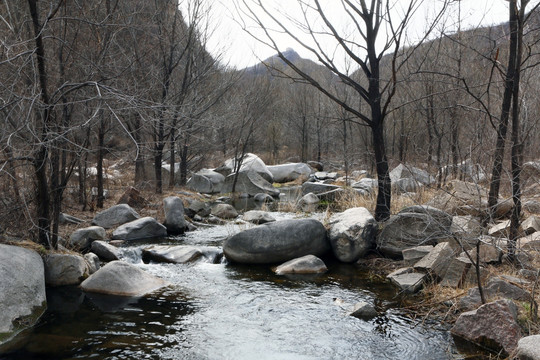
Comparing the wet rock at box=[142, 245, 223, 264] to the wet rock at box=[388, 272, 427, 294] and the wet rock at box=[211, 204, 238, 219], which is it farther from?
the wet rock at box=[211, 204, 238, 219]

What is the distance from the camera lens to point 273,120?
1367 inches

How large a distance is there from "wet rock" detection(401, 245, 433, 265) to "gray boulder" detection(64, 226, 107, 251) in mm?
5494

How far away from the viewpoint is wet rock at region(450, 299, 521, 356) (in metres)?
4.30

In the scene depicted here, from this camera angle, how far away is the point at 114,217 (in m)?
10.3

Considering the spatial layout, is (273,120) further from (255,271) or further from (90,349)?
(90,349)

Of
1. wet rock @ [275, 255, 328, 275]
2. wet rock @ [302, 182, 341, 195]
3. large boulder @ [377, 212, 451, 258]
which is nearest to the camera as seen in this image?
wet rock @ [275, 255, 328, 275]

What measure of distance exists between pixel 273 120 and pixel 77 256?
94.7 ft

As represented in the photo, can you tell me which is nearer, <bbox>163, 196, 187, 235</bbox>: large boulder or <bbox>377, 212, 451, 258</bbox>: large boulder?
<bbox>377, 212, 451, 258</bbox>: large boulder

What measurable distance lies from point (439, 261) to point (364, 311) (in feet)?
4.94

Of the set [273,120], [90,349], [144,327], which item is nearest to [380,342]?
[144,327]

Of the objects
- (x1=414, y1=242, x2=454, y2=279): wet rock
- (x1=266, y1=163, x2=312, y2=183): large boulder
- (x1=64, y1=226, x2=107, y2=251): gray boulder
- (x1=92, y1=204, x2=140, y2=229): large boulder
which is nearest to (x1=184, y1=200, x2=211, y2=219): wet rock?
(x1=92, y1=204, x2=140, y2=229): large boulder

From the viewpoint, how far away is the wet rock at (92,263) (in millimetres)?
6923

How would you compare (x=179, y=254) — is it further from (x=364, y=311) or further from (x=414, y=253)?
(x=414, y=253)

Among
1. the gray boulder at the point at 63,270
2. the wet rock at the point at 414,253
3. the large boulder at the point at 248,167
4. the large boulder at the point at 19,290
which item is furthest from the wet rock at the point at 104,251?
the large boulder at the point at 248,167
